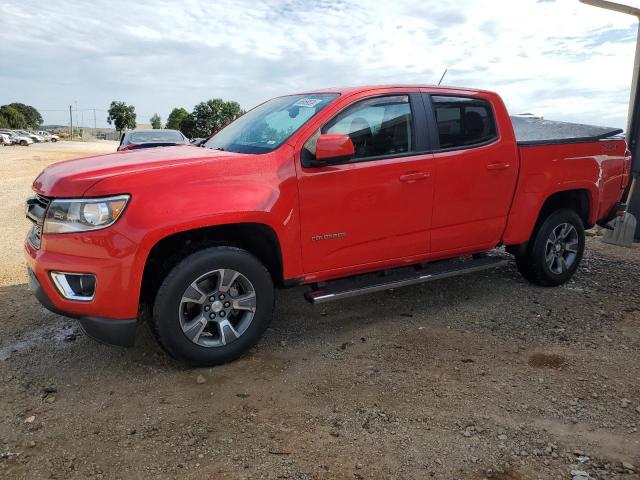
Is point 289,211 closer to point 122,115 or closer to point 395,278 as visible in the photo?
point 395,278

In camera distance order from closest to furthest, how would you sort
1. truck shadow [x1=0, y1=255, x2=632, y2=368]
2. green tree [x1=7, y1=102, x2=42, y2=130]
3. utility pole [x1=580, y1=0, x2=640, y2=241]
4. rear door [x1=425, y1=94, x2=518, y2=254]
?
truck shadow [x1=0, y1=255, x2=632, y2=368], rear door [x1=425, y1=94, x2=518, y2=254], utility pole [x1=580, y1=0, x2=640, y2=241], green tree [x1=7, y1=102, x2=42, y2=130]

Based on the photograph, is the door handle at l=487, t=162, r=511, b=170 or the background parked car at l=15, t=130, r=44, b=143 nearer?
the door handle at l=487, t=162, r=511, b=170

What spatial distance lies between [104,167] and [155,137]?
30.6ft

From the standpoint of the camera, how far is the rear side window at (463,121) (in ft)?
14.0

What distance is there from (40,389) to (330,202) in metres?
2.24

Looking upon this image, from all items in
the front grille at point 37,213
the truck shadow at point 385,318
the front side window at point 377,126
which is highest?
the front side window at point 377,126

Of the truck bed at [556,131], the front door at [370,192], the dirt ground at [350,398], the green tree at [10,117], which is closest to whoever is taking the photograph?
the dirt ground at [350,398]

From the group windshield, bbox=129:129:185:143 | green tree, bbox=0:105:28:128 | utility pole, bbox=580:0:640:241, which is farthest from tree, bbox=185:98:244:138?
utility pole, bbox=580:0:640:241

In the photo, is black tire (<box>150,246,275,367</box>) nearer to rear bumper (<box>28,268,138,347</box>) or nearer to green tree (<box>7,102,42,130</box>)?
rear bumper (<box>28,268,138,347</box>)

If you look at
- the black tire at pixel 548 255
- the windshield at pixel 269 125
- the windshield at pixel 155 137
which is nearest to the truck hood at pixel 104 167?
the windshield at pixel 269 125

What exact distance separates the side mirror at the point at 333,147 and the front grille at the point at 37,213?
1.72 m

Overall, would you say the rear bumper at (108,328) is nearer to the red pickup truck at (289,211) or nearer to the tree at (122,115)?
the red pickup truck at (289,211)

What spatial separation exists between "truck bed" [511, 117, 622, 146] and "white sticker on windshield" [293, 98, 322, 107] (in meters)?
2.27

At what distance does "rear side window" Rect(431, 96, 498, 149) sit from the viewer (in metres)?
4.27
